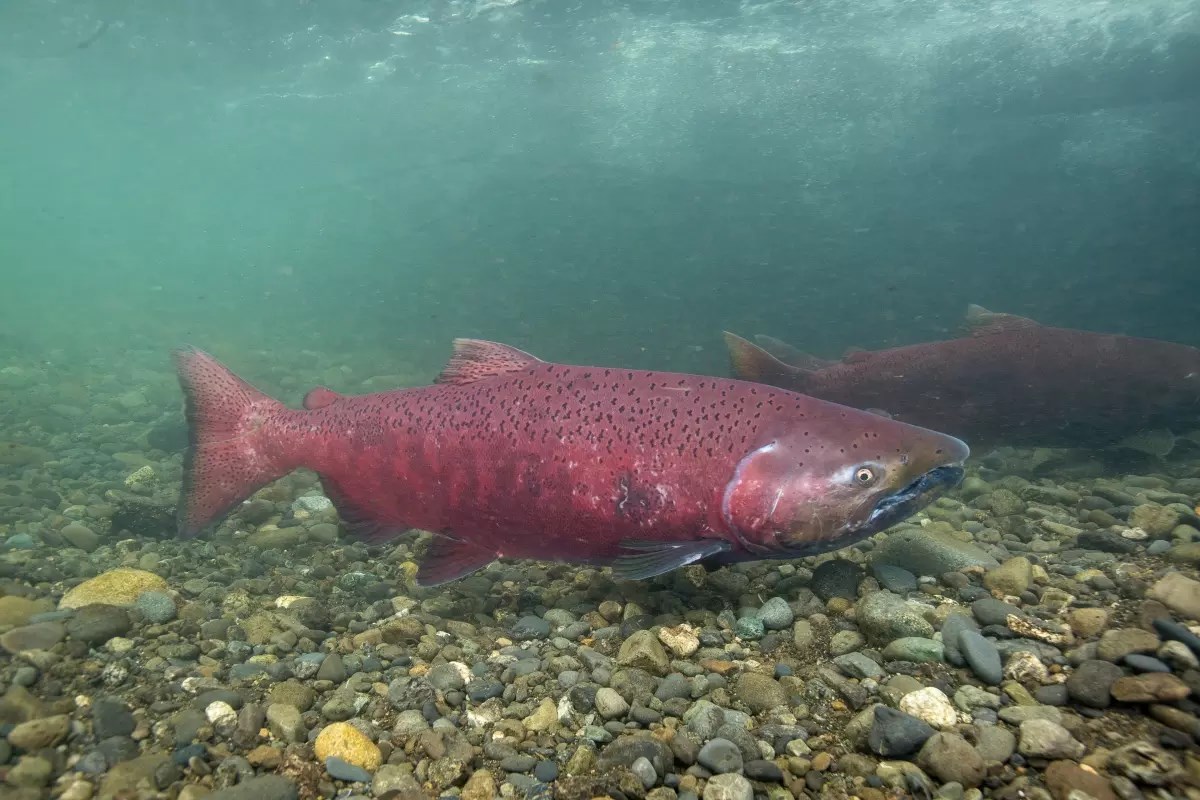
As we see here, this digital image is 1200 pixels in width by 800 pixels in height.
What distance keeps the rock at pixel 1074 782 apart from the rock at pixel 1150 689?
0.38 metres

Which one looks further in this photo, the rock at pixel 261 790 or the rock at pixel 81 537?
the rock at pixel 81 537

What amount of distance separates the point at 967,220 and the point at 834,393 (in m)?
59.7

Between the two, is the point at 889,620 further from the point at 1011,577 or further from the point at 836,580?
the point at 1011,577

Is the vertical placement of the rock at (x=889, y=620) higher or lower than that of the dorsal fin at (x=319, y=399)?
lower

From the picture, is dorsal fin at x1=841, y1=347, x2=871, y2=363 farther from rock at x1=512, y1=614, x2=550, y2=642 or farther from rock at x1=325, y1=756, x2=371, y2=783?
rock at x1=325, y1=756, x2=371, y2=783

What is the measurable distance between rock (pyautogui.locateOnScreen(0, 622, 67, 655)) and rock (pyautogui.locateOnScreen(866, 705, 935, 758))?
11.0ft

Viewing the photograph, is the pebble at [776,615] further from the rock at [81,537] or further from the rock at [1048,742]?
the rock at [81,537]

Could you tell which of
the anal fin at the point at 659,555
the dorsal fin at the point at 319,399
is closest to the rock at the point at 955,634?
the anal fin at the point at 659,555

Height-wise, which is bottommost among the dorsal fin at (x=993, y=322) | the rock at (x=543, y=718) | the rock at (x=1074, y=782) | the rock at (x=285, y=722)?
the rock at (x=543, y=718)

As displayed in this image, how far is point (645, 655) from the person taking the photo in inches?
103

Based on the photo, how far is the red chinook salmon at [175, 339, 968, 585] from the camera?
276 centimetres

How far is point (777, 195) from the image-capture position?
182ft

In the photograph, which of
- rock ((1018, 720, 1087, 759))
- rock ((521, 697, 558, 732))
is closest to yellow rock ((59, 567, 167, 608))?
rock ((521, 697, 558, 732))

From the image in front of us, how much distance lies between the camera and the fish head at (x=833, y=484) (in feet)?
8.91
